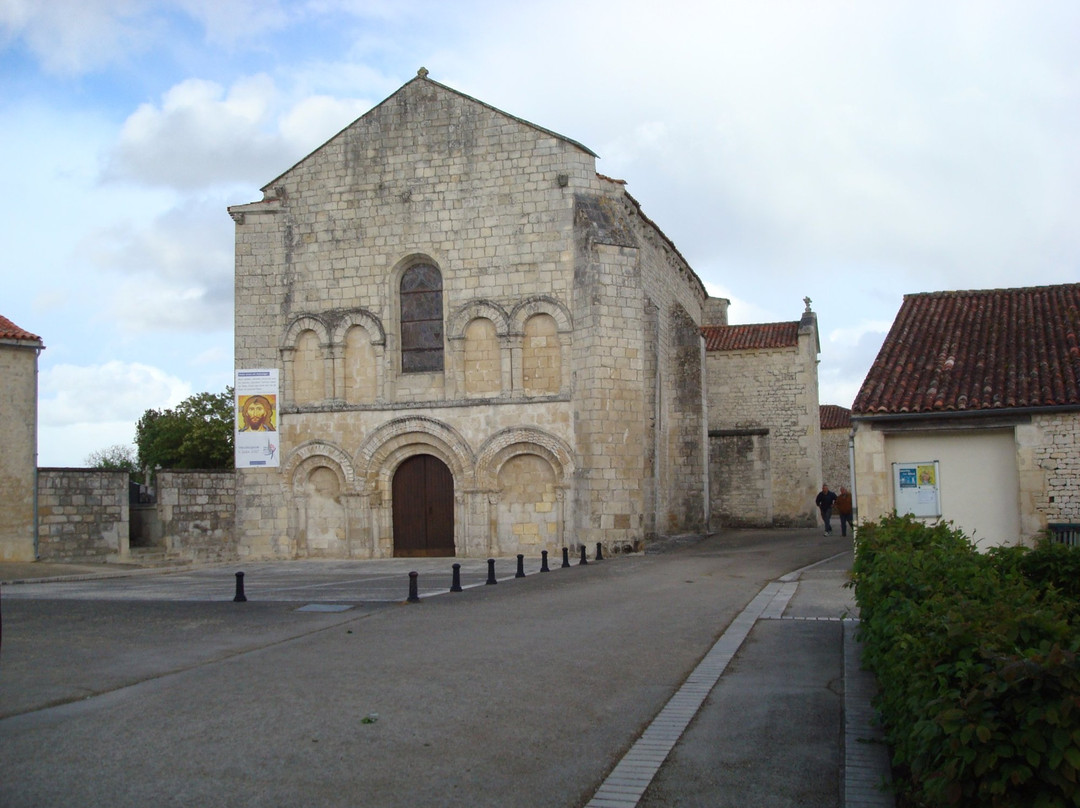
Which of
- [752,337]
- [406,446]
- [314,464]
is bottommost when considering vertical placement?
[314,464]

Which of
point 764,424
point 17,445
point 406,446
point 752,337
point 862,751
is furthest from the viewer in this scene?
point 752,337

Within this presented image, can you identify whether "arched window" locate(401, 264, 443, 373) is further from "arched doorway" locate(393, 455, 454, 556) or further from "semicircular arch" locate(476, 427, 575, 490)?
"semicircular arch" locate(476, 427, 575, 490)

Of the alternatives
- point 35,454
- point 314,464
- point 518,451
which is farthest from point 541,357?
point 35,454

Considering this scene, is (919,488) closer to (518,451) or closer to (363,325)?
(518,451)

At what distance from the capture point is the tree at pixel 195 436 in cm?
5066

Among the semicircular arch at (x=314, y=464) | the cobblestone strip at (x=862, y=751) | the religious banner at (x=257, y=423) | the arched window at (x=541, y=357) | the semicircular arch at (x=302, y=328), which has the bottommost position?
the cobblestone strip at (x=862, y=751)

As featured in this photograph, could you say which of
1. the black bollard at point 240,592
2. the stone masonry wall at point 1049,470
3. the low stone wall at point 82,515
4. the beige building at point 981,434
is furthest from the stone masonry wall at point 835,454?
the black bollard at point 240,592

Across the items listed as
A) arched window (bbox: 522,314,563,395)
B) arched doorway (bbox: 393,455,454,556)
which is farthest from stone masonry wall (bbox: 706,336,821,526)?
arched doorway (bbox: 393,455,454,556)

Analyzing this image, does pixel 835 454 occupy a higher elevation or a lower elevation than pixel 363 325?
lower

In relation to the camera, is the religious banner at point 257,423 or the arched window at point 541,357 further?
the religious banner at point 257,423

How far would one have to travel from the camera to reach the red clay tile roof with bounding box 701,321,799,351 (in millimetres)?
33094

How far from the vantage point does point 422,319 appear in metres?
24.4

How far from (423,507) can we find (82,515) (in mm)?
7215

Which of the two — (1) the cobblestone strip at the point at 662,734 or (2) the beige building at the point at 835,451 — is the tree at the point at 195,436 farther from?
(1) the cobblestone strip at the point at 662,734
